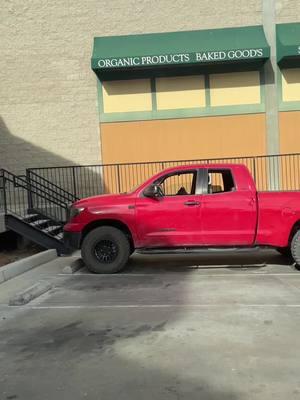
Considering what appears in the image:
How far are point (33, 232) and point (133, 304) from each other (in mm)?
5734

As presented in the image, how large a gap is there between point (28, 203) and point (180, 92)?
19.4 ft

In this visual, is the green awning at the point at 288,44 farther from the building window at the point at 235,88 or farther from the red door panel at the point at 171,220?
Answer: the red door panel at the point at 171,220

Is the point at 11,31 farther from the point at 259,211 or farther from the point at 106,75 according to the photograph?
the point at 259,211

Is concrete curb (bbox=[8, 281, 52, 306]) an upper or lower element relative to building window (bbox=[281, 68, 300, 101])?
lower

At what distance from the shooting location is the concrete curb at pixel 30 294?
744 centimetres

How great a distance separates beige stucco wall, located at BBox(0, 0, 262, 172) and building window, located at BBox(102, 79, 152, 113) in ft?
1.70

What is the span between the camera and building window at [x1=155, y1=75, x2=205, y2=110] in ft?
53.9

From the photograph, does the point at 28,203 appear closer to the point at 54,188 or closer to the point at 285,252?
the point at 54,188

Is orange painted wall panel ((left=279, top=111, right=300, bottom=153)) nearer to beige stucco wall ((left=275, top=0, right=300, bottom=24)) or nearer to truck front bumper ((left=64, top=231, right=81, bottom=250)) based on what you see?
beige stucco wall ((left=275, top=0, right=300, bottom=24))

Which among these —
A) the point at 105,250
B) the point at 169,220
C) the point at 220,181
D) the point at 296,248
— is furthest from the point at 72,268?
the point at 296,248

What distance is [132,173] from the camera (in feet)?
54.0

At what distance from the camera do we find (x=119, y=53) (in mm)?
15750

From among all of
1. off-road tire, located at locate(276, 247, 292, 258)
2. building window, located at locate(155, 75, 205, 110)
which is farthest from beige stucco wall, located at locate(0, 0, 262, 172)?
off-road tire, located at locate(276, 247, 292, 258)

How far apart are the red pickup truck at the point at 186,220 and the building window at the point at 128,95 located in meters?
7.07
